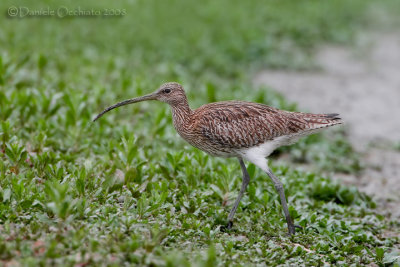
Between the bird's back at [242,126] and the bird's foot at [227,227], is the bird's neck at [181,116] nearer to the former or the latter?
the bird's back at [242,126]

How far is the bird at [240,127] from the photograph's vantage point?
6613 millimetres

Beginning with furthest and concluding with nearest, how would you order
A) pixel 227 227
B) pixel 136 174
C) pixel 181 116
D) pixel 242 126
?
pixel 136 174 → pixel 181 116 → pixel 242 126 → pixel 227 227

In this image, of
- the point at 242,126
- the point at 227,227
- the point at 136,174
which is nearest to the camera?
the point at 227,227

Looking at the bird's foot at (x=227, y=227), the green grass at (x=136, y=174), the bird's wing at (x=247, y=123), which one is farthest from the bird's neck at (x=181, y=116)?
the bird's foot at (x=227, y=227)

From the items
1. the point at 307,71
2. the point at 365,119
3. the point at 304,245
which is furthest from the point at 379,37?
the point at 304,245

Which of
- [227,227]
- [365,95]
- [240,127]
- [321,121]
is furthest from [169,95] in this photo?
[365,95]

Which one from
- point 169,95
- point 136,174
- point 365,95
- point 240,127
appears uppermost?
point 365,95

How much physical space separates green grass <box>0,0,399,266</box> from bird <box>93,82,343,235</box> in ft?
1.72

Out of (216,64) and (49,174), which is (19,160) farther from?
(216,64)

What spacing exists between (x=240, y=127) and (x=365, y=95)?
23.8 ft

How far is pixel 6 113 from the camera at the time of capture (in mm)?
7973

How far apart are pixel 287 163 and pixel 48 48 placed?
5.78 meters

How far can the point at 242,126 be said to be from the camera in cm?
673

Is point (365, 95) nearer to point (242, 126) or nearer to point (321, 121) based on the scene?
point (321, 121)
